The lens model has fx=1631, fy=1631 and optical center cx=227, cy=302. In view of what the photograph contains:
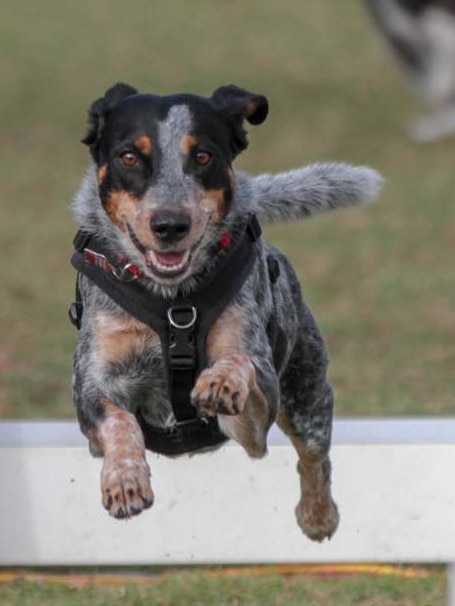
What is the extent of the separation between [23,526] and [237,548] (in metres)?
0.66

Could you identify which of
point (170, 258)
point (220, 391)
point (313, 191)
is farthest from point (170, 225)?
point (313, 191)

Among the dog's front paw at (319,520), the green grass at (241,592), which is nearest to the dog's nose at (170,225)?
the dog's front paw at (319,520)

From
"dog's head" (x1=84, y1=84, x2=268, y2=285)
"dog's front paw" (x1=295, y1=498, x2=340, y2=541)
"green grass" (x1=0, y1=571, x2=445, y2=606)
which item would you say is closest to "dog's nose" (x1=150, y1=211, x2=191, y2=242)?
"dog's head" (x1=84, y1=84, x2=268, y2=285)

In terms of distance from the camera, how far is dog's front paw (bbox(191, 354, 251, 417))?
4.16 m

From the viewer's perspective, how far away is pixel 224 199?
4.50m

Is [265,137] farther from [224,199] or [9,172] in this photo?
[224,199]

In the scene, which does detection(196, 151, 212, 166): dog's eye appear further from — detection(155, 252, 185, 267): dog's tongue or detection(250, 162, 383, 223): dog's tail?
detection(250, 162, 383, 223): dog's tail

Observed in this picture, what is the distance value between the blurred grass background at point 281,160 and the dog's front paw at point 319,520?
10.6ft

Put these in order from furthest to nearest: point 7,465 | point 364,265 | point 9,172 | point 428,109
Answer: point 428,109
point 9,172
point 364,265
point 7,465

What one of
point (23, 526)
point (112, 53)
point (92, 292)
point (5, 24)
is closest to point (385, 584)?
point (23, 526)

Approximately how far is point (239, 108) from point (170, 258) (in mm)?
494

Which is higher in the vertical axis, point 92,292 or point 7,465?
point 92,292

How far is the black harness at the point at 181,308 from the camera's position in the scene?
442cm

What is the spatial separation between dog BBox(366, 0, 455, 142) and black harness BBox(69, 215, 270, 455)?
14.9m
